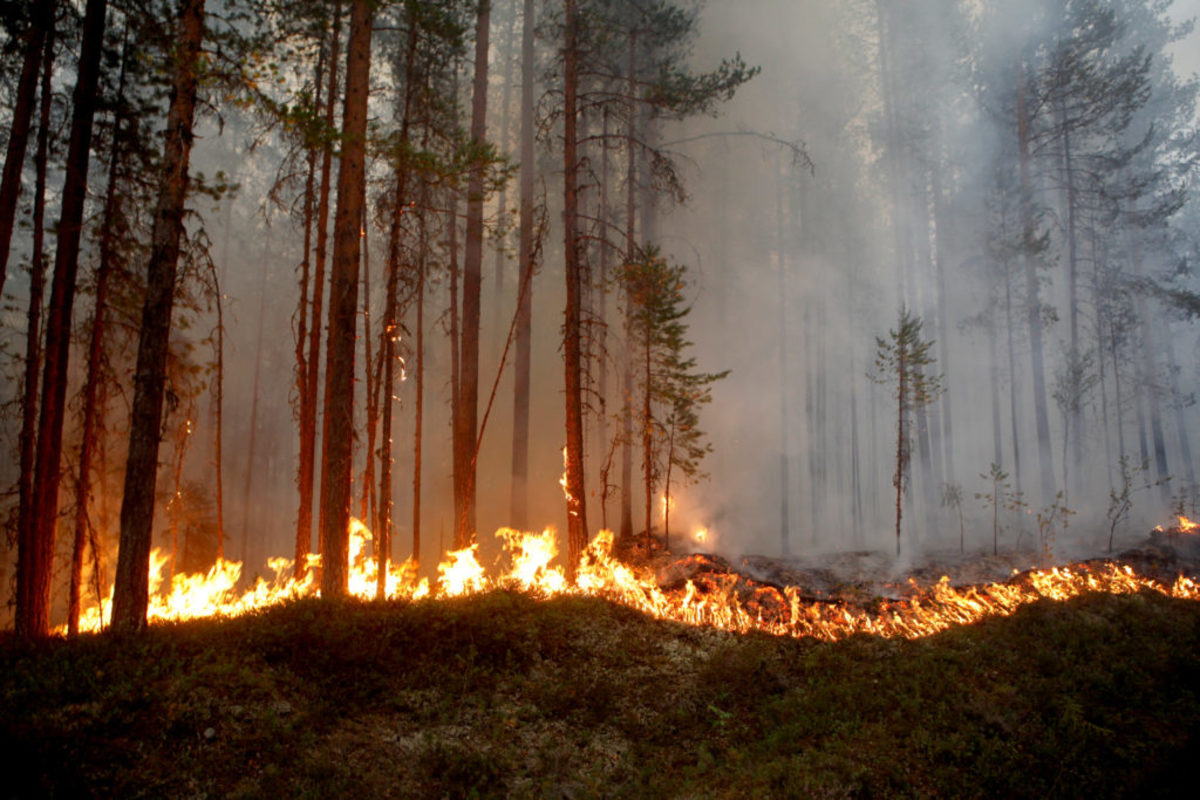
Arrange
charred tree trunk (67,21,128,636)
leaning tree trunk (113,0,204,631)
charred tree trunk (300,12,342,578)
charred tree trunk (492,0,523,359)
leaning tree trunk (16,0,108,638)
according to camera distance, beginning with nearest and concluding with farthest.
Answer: leaning tree trunk (113,0,204,631)
leaning tree trunk (16,0,108,638)
charred tree trunk (67,21,128,636)
charred tree trunk (300,12,342,578)
charred tree trunk (492,0,523,359)

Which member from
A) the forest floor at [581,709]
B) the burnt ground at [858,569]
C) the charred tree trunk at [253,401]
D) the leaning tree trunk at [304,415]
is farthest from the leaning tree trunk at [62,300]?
the charred tree trunk at [253,401]

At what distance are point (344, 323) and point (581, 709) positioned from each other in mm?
6967

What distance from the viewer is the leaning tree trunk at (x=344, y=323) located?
954 cm

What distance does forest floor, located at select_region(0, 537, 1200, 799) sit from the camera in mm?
4875

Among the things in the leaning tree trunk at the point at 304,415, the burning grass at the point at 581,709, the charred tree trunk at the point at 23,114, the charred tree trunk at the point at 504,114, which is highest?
the charred tree trunk at the point at 504,114

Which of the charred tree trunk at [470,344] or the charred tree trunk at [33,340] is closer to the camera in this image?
the charred tree trunk at [33,340]

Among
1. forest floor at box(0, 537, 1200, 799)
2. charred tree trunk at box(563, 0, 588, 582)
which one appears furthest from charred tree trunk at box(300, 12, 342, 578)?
forest floor at box(0, 537, 1200, 799)

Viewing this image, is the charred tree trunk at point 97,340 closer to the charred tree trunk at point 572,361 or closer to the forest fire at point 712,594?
the forest fire at point 712,594

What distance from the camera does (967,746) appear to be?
5.56 metres

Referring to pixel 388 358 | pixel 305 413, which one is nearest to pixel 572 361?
pixel 388 358

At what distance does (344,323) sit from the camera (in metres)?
9.76

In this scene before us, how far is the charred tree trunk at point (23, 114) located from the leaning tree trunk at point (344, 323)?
13.2ft

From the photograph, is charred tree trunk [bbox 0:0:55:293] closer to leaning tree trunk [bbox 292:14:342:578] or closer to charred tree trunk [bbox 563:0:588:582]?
leaning tree trunk [bbox 292:14:342:578]

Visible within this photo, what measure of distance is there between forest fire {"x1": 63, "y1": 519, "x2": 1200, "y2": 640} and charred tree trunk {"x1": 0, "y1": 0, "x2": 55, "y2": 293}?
594cm
